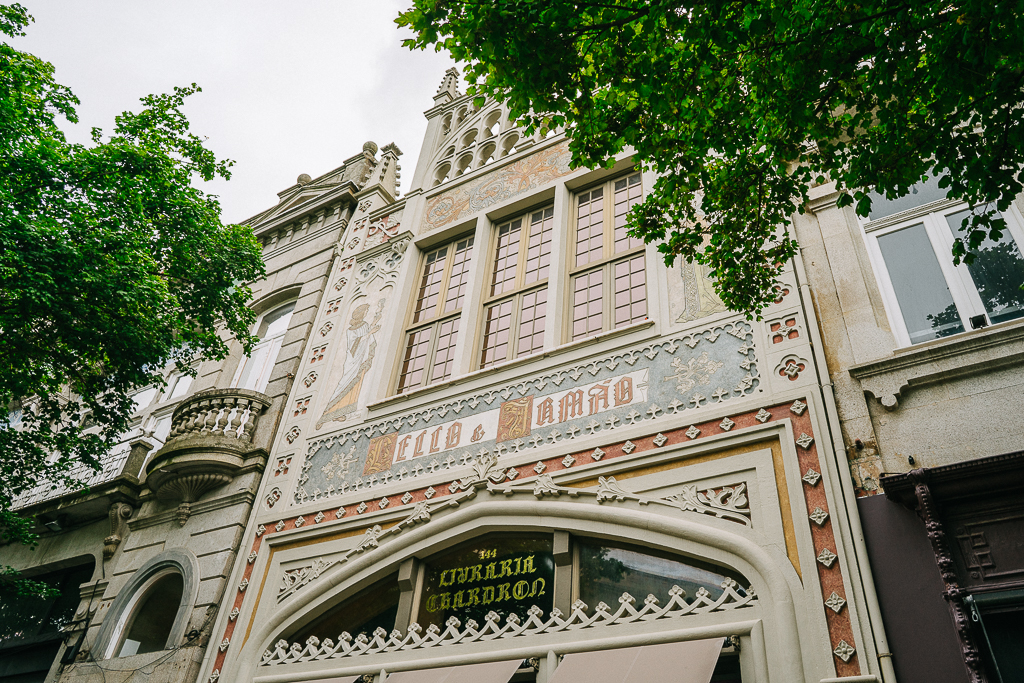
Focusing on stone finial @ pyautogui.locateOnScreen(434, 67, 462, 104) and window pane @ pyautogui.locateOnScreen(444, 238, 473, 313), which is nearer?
window pane @ pyautogui.locateOnScreen(444, 238, 473, 313)

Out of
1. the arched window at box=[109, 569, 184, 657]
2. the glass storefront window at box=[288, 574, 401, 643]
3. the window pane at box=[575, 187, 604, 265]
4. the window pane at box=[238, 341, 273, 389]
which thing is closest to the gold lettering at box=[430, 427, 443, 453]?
the glass storefront window at box=[288, 574, 401, 643]

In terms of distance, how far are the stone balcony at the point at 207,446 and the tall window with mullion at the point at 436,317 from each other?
9.02 ft

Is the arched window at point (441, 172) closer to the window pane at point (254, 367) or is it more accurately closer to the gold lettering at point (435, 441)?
the window pane at point (254, 367)

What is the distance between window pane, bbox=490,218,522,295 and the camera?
11.2 meters

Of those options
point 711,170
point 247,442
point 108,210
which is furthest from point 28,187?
point 711,170

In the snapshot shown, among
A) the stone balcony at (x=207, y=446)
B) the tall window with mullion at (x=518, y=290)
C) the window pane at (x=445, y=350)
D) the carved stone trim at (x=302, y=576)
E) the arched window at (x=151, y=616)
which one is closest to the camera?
the carved stone trim at (x=302, y=576)

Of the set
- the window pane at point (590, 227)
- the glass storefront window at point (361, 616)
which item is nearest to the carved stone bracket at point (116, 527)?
the glass storefront window at point (361, 616)

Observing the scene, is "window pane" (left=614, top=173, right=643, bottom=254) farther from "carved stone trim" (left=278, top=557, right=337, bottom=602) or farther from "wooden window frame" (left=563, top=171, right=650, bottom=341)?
"carved stone trim" (left=278, top=557, right=337, bottom=602)

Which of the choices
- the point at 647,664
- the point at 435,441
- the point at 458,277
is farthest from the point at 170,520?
the point at 647,664

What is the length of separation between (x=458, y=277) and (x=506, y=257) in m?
0.96

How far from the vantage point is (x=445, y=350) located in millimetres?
11039

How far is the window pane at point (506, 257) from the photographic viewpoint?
1120 centimetres

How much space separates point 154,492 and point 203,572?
2.18 metres

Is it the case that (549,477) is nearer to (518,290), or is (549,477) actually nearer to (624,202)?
(518,290)
